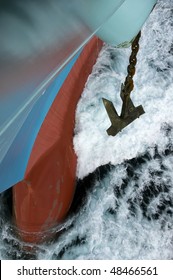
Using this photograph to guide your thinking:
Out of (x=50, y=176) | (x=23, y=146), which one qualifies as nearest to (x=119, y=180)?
(x=50, y=176)

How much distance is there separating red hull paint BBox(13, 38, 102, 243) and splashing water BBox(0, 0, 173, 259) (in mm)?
83

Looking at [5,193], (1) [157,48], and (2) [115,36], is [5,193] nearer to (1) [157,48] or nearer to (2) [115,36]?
(2) [115,36]

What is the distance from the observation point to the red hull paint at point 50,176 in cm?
168

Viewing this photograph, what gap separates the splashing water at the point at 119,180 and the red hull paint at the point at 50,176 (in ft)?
0.27

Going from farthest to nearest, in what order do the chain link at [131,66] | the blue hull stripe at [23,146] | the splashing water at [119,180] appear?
the splashing water at [119,180] → the chain link at [131,66] → the blue hull stripe at [23,146]

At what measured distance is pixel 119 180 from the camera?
211 centimetres

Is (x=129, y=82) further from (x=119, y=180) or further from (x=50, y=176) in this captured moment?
(x=119, y=180)

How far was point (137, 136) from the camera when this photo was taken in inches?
86.0

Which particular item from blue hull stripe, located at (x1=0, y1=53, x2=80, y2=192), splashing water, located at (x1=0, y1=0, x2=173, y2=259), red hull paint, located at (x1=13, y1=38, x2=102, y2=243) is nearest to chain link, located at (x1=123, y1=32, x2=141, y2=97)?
blue hull stripe, located at (x1=0, y1=53, x2=80, y2=192)

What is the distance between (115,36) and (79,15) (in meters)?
0.45

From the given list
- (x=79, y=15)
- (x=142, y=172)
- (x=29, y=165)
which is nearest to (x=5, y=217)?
(x=29, y=165)

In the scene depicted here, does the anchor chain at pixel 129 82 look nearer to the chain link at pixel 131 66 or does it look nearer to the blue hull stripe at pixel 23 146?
the chain link at pixel 131 66

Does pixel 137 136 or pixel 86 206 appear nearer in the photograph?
pixel 86 206

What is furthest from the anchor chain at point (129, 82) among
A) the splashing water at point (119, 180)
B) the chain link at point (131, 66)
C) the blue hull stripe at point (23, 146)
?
the splashing water at point (119, 180)
